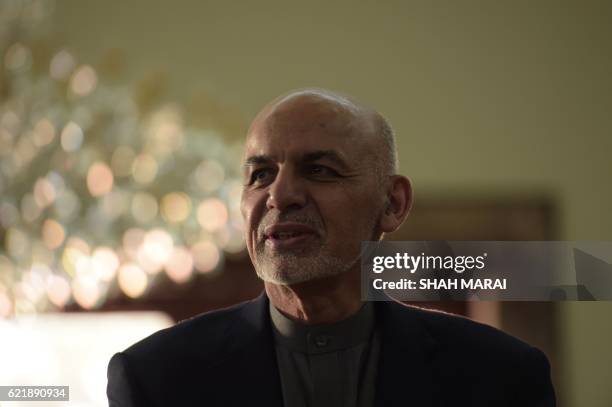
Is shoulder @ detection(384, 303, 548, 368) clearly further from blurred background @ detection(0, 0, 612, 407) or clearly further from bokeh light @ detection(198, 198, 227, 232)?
bokeh light @ detection(198, 198, 227, 232)

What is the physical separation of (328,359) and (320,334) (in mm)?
34

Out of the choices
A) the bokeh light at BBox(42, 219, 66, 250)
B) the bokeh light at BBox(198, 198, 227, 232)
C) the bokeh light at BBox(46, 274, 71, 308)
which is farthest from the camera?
the bokeh light at BBox(198, 198, 227, 232)

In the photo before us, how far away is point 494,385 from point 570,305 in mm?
2760

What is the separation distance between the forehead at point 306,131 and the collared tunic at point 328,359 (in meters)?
0.23

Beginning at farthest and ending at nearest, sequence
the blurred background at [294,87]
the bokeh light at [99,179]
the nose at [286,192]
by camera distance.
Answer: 1. the blurred background at [294,87]
2. the bokeh light at [99,179]
3. the nose at [286,192]

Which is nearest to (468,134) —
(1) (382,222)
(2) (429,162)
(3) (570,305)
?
(2) (429,162)

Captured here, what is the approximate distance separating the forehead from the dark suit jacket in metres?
0.23

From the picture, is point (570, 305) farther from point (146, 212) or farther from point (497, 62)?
point (146, 212)

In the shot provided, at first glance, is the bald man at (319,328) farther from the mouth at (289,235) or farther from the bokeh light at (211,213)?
the bokeh light at (211,213)

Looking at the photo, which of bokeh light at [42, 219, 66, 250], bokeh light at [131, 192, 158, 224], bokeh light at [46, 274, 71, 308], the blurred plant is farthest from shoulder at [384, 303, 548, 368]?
bokeh light at [131, 192, 158, 224]

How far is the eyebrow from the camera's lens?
1126 millimetres

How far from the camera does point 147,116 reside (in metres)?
3.46

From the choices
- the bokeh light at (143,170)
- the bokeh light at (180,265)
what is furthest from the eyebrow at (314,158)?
the bokeh light at (180,265)

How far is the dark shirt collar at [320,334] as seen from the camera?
3.95 feet
